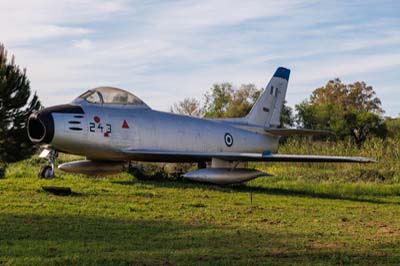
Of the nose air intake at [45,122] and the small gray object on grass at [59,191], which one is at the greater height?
the nose air intake at [45,122]

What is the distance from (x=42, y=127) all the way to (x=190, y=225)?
7.52m

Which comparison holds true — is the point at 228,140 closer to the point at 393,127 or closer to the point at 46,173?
the point at 46,173

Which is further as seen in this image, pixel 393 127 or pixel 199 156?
pixel 393 127

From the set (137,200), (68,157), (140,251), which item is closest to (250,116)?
(137,200)

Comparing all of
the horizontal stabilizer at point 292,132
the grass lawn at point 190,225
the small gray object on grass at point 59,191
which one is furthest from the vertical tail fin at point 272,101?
the small gray object on grass at point 59,191

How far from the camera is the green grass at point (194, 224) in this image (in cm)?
699

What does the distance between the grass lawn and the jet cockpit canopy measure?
2.26 meters

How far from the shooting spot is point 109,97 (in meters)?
17.3

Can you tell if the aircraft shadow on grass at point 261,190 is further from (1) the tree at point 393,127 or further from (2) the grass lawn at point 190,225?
(1) the tree at point 393,127

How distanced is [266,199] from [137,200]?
290 cm

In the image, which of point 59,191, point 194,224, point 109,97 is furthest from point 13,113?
point 194,224

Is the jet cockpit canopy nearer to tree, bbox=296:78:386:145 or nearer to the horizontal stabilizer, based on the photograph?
the horizontal stabilizer

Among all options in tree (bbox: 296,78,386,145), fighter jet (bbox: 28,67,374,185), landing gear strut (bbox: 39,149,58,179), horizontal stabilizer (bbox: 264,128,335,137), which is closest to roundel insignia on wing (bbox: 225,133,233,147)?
fighter jet (bbox: 28,67,374,185)

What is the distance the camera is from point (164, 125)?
1802cm
